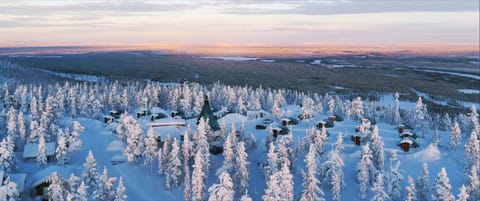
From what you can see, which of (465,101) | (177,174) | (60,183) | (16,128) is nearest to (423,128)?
(177,174)

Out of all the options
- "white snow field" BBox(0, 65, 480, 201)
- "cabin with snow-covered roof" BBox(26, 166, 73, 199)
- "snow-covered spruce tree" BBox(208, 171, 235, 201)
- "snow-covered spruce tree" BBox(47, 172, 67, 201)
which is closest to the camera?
"snow-covered spruce tree" BBox(208, 171, 235, 201)

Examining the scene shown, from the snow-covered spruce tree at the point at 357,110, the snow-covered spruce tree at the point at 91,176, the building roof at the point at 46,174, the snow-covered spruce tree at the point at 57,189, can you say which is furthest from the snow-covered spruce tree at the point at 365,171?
the snow-covered spruce tree at the point at 357,110

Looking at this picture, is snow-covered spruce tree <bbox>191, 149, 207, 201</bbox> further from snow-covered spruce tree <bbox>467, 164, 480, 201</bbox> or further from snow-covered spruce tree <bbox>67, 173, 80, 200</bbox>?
snow-covered spruce tree <bbox>467, 164, 480, 201</bbox>

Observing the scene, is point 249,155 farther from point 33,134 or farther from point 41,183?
point 33,134

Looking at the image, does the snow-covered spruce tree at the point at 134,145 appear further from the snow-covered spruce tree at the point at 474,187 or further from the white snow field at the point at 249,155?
the snow-covered spruce tree at the point at 474,187

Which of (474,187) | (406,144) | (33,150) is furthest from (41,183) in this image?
(406,144)

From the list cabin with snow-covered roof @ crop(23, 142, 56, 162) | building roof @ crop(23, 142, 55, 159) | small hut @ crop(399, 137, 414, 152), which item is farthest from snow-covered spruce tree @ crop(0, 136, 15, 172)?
small hut @ crop(399, 137, 414, 152)
